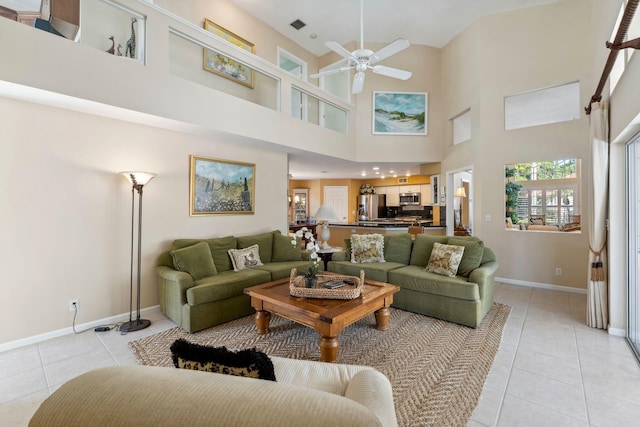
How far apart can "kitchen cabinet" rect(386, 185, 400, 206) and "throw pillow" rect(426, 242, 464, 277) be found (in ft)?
22.4

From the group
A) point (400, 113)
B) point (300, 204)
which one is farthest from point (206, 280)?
point (300, 204)

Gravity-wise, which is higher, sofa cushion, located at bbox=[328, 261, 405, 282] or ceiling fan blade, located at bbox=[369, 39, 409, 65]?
ceiling fan blade, located at bbox=[369, 39, 409, 65]

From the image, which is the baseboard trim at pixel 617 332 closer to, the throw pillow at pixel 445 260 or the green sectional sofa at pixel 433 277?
the green sectional sofa at pixel 433 277

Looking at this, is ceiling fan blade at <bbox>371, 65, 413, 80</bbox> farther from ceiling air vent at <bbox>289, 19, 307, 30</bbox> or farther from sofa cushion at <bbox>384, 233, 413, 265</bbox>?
ceiling air vent at <bbox>289, 19, 307, 30</bbox>

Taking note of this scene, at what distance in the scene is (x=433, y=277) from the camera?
141 inches

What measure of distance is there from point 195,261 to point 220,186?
1.44 m

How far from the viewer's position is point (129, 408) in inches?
26.5

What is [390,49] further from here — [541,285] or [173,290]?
[541,285]

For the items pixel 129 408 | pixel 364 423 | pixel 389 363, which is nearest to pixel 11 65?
pixel 129 408

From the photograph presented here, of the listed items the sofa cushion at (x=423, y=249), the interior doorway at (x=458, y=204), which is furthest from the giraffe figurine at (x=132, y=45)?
the interior doorway at (x=458, y=204)

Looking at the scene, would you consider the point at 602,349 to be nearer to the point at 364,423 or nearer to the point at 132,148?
the point at 364,423

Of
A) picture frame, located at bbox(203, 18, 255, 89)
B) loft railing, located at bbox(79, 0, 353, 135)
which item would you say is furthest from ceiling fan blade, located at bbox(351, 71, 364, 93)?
picture frame, located at bbox(203, 18, 255, 89)

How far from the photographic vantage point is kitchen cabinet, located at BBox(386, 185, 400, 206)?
10.6 m

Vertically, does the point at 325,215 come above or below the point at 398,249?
above
